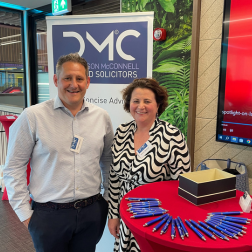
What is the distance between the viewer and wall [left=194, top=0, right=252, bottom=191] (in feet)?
7.18

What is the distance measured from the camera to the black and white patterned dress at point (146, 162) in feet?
4.63

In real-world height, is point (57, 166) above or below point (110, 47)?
below

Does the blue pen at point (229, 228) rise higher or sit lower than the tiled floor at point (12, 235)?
higher

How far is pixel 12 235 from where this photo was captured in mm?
2973

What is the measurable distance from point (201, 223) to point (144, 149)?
0.60 metres

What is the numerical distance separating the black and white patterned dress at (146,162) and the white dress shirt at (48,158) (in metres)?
0.17

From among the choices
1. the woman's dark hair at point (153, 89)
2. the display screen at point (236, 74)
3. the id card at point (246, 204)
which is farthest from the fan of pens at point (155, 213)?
the display screen at point (236, 74)

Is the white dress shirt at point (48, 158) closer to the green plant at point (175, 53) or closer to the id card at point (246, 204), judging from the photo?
the id card at point (246, 204)

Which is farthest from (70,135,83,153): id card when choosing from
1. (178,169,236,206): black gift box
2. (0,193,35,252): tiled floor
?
(0,193,35,252): tiled floor

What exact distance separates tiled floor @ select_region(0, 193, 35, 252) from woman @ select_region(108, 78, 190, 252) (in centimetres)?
159

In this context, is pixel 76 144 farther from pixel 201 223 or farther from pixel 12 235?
pixel 12 235

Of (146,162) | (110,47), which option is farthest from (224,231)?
(110,47)

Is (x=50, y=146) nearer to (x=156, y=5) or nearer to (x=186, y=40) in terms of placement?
(x=186, y=40)

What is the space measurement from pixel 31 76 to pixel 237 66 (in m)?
4.54
